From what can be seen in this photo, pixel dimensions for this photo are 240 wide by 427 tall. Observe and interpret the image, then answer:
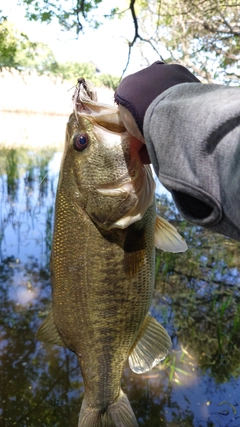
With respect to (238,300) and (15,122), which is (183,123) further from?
(15,122)

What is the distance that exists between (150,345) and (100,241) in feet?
2.36

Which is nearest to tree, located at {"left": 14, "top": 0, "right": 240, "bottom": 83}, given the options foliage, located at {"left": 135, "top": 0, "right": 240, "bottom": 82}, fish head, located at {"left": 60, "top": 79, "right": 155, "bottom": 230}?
foliage, located at {"left": 135, "top": 0, "right": 240, "bottom": 82}

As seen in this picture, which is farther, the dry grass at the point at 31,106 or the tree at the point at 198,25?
the dry grass at the point at 31,106

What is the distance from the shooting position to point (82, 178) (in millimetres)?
1614

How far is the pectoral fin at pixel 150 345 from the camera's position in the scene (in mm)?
1943

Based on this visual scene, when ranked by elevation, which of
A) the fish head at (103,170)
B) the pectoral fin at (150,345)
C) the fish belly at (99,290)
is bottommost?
the pectoral fin at (150,345)

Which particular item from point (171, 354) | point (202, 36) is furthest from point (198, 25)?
point (171, 354)

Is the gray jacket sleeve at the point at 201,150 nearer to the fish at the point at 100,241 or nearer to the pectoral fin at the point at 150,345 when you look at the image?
the fish at the point at 100,241

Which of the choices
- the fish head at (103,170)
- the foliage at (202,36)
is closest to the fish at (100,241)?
the fish head at (103,170)

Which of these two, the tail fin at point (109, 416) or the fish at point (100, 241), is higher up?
the fish at point (100, 241)

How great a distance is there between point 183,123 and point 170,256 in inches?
170

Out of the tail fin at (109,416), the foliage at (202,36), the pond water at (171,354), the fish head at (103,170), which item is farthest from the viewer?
the foliage at (202,36)

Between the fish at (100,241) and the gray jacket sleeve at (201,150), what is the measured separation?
47cm

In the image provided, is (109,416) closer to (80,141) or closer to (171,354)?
(80,141)
